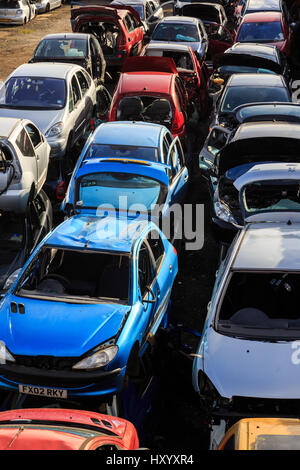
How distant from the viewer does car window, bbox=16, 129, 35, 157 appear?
9.77m

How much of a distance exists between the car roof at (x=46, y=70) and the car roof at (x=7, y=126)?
3310 millimetres

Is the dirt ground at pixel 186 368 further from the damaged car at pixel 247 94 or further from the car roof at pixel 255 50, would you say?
the car roof at pixel 255 50

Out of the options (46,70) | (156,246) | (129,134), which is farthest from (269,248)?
(46,70)

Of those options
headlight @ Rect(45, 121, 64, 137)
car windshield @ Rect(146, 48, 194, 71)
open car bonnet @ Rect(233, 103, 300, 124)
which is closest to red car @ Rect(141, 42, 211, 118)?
car windshield @ Rect(146, 48, 194, 71)

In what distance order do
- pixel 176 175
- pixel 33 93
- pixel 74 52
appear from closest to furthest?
pixel 176 175 → pixel 33 93 → pixel 74 52

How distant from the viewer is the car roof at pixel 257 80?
12.9 m

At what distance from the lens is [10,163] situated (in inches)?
370

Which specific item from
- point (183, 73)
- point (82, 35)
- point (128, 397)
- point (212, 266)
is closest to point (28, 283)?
point (128, 397)

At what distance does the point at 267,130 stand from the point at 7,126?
12.6ft

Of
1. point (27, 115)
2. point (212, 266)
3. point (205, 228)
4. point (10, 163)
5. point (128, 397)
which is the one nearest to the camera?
point (128, 397)

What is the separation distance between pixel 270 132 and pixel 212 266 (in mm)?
2169

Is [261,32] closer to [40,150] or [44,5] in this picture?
[40,150]

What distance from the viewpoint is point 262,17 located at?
61.4ft

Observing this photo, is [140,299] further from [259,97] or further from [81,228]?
[259,97]
